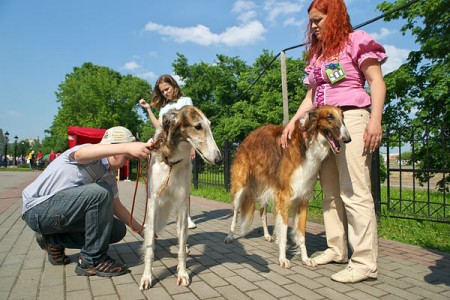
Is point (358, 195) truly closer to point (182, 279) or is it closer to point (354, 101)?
point (354, 101)

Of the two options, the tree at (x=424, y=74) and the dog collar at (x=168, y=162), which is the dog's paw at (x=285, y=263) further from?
the tree at (x=424, y=74)

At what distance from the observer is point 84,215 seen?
3.39m

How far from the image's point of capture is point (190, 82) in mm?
39531

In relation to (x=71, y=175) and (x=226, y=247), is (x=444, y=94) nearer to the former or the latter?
(x=226, y=247)

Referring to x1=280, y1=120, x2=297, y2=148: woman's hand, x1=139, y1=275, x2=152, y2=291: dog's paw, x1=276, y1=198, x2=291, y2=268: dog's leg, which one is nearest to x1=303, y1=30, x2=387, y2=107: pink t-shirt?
x1=280, y1=120, x2=297, y2=148: woman's hand

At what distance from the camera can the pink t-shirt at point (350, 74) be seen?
3150 millimetres

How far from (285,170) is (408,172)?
6.23m

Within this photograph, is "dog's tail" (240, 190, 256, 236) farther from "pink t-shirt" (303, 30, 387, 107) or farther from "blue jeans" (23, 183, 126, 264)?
"blue jeans" (23, 183, 126, 264)

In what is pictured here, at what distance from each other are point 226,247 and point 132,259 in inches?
51.0

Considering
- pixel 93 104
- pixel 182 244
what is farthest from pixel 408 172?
pixel 93 104

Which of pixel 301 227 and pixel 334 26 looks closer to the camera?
pixel 334 26

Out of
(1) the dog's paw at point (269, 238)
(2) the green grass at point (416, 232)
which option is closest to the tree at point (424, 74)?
(2) the green grass at point (416, 232)

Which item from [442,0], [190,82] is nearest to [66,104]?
[190,82]

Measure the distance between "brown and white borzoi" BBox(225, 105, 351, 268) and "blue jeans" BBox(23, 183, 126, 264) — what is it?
198 cm
